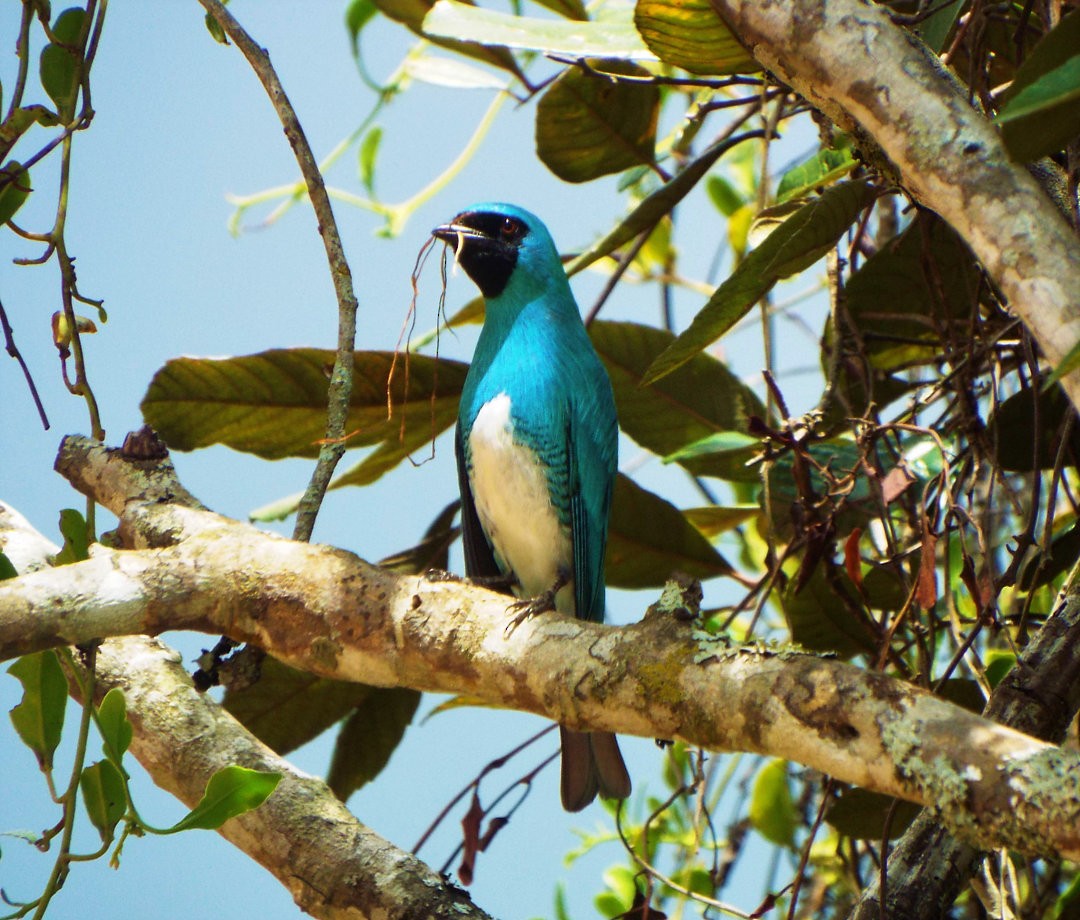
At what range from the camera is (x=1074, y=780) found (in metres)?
1.18

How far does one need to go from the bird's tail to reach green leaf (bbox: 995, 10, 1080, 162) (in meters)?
1.75

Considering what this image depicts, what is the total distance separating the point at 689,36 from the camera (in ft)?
7.28

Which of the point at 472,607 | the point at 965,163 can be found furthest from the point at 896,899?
the point at 965,163

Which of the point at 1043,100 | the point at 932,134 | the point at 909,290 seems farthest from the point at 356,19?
the point at 1043,100

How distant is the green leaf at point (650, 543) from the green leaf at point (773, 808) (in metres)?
0.61

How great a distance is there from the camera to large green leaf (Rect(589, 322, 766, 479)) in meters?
3.09

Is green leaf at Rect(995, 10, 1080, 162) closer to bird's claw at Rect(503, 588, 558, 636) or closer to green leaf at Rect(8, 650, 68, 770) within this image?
bird's claw at Rect(503, 588, 558, 636)

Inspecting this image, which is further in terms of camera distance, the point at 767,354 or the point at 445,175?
the point at 445,175

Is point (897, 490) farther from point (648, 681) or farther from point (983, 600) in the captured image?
point (648, 681)

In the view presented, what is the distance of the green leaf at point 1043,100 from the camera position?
1133mm

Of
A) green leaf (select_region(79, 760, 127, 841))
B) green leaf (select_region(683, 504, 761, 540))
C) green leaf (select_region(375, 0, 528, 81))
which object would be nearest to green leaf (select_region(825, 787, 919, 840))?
green leaf (select_region(683, 504, 761, 540))

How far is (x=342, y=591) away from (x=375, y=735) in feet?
3.97

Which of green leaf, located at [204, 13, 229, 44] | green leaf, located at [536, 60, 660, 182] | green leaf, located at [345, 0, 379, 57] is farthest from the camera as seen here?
green leaf, located at [345, 0, 379, 57]

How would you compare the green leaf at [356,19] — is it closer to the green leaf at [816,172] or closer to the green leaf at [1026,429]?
the green leaf at [816,172]
